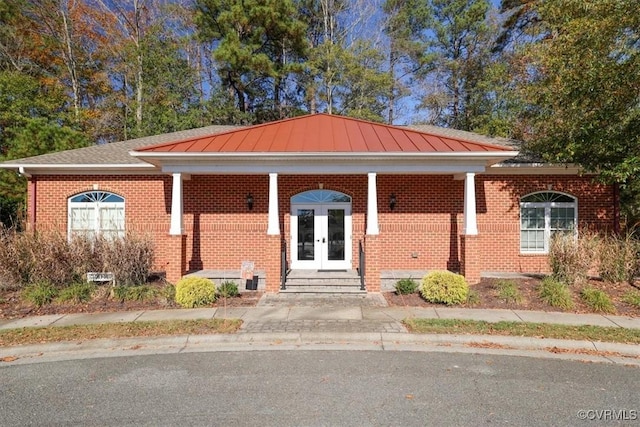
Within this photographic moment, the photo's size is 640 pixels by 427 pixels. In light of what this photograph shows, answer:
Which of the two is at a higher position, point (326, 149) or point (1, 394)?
point (326, 149)

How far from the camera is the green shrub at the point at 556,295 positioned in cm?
818

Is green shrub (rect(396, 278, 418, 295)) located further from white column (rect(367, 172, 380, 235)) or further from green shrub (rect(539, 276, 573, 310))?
green shrub (rect(539, 276, 573, 310))

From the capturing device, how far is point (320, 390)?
4.66 meters

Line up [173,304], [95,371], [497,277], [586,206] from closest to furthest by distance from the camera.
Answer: [95,371] < [173,304] < [497,277] < [586,206]

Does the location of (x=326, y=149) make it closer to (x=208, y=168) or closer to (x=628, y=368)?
(x=208, y=168)

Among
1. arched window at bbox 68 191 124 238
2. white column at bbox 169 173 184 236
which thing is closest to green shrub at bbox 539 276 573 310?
white column at bbox 169 173 184 236

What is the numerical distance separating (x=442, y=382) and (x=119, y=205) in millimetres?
11122

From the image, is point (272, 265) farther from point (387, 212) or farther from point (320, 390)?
point (320, 390)

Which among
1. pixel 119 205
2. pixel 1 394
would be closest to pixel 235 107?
pixel 119 205

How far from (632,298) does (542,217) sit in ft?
13.4

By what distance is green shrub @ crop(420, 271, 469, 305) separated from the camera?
28.0 ft

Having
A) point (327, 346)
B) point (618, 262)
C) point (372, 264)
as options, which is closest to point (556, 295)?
point (618, 262)

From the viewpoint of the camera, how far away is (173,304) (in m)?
8.66

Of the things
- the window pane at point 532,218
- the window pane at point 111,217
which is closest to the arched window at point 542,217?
the window pane at point 532,218
